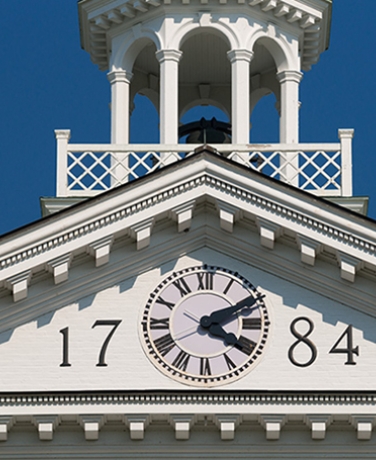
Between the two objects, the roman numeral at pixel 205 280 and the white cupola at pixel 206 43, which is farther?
the white cupola at pixel 206 43

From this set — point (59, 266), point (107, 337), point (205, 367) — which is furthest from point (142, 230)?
point (205, 367)

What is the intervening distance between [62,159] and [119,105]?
297 cm

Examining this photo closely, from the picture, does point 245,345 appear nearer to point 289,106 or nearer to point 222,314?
point 222,314

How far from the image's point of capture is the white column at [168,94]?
40344 mm

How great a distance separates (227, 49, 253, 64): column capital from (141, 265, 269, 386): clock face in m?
7.00

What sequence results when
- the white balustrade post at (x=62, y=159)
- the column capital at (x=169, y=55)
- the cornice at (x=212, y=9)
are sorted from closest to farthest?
the white balustrade post at (x=62, y=159) < the column capital at (x=169, y=55) < the cornice at (x=212, y=9)

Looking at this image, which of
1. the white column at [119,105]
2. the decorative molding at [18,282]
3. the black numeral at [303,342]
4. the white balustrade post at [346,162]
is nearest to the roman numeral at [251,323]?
the black numeral at [303,342]

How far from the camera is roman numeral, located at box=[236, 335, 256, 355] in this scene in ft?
112

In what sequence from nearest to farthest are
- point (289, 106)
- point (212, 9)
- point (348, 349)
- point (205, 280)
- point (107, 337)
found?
1. point (348, 349)
2. point (107, 337)
3. point (205, 280)
4. point (212, 9)
5. point (289, 106)

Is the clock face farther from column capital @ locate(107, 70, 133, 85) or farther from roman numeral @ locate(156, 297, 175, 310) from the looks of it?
column capital @ locate(107, 70, 133, 85)

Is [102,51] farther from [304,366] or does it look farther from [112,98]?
[304,366]

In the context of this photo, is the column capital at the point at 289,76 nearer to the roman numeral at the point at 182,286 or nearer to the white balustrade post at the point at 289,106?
the white balustrade post at the point at 289,106

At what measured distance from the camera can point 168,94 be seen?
133 feet

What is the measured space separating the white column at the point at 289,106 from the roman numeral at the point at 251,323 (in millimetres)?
6987
